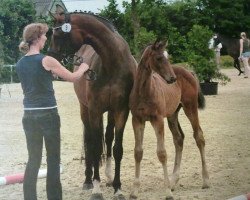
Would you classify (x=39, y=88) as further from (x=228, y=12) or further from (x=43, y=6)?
(x=228, y=12)

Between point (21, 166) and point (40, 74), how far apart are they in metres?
2.65

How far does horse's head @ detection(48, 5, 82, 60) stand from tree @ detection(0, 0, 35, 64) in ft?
10.1

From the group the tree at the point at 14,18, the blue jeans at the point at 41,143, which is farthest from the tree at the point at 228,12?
the blue jeans at the point at 41,143

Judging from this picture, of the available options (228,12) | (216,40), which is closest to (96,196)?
(228,12)

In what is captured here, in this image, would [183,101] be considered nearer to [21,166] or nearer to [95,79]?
[95,79]

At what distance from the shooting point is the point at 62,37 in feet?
15.2

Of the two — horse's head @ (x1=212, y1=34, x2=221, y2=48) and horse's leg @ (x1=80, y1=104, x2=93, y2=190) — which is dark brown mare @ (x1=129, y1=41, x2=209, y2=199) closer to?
horse's leg @ (x1=80, y1=104, x2=93, y2=190)

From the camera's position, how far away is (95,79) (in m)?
4.82

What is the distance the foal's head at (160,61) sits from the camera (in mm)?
4684

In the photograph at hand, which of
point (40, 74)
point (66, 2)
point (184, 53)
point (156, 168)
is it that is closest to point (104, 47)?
point (40, 74)

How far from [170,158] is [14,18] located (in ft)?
9.35

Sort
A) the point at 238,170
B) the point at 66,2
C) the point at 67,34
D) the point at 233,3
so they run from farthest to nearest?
the point at 233,3, the point at 66,2, the point at 238,170, the point at 67,34

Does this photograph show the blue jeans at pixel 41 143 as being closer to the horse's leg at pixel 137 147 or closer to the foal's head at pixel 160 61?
the horse's leg at pixel 137 147

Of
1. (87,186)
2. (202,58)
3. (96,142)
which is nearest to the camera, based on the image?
(96,142)
